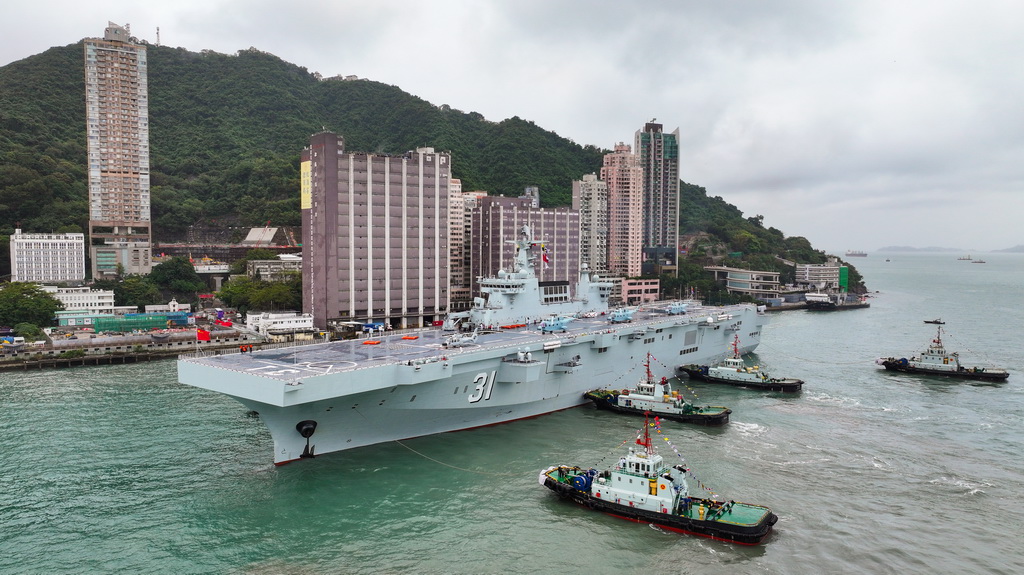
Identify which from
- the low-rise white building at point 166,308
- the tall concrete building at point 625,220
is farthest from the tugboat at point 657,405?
the tall concrete building at point 625,220

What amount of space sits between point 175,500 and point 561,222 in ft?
162

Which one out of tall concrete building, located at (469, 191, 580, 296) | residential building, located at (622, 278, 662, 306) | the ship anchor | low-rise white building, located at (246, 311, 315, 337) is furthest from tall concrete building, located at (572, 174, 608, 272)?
the ship anchor

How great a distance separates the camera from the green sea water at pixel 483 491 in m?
14.8

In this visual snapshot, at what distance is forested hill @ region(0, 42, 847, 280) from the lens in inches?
2675

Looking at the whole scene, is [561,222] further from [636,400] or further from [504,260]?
[636,400]

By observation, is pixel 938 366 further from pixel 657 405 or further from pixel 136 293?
pixel 136 293

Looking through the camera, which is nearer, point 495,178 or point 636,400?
point 636,400

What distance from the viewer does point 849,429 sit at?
24859 millimetres

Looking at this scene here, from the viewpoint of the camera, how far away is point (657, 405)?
2677cm

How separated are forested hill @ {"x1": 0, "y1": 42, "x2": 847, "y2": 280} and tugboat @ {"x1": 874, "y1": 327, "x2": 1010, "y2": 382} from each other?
2149 inches

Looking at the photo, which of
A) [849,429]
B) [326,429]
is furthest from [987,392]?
[326,429]

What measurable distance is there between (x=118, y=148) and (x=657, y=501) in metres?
70.4

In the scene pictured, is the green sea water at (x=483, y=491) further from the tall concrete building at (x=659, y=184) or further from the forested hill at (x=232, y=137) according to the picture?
the tall concrete building at (x=659, y=184)

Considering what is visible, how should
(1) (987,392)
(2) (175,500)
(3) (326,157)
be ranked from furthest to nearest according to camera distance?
(3) (326,157) → (1) (987,392) → (2) (175,500)
